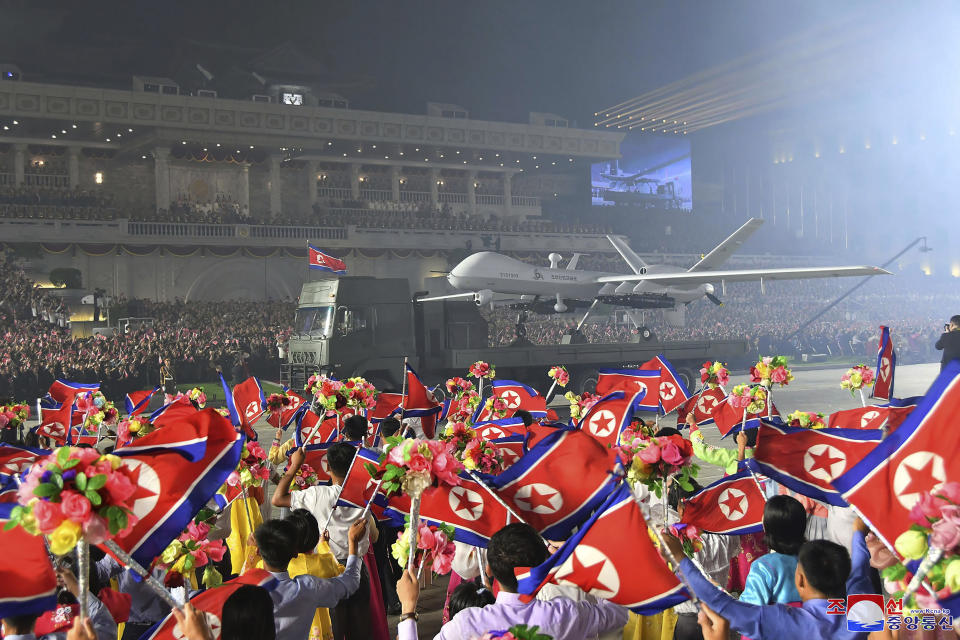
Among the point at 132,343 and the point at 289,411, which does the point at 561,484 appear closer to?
the point at 289,411

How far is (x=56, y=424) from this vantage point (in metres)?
9.27

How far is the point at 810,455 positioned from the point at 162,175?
4591cm

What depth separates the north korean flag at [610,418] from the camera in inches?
251

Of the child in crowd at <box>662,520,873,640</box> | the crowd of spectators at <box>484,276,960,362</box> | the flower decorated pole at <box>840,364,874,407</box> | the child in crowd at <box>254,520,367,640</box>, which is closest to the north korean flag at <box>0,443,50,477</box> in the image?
the child in crowd at <box>254,520,367,640</box>

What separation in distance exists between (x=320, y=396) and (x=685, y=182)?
61857mm

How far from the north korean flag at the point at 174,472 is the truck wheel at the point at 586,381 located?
17.4 m

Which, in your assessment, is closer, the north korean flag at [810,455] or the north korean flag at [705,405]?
the north korean flag at [810,455]

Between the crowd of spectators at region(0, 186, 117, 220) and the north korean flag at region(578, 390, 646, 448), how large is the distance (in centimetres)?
3853

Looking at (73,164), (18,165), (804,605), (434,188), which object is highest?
(73,164)

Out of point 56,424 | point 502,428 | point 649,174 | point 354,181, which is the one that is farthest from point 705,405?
point 649,174

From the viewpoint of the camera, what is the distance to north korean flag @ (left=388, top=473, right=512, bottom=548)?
4363 mm

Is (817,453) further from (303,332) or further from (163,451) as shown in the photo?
(303,332)

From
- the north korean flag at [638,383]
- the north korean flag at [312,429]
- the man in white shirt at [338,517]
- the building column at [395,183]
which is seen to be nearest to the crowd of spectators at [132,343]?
the building column at [395,183]

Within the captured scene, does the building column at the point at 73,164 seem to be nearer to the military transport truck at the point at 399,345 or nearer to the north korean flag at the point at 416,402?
the military transport truck at the point at 399,345
